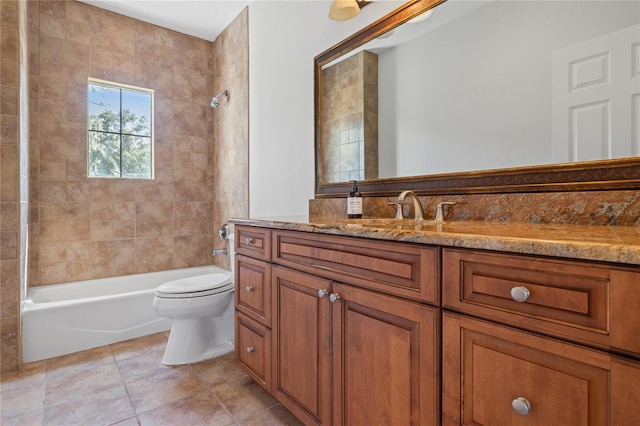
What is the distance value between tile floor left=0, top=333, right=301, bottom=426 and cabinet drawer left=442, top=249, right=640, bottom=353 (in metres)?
1.16

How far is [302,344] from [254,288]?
1.36 ft

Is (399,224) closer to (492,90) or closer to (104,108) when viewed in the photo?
(492,90)

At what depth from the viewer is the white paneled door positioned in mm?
955

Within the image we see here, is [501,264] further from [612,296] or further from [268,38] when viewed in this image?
[268,38]

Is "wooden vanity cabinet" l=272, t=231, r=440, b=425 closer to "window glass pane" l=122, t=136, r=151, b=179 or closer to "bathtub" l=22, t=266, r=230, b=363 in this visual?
"bathtub" l=22, t=266, r=230, b=363

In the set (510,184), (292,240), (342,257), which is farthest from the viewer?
(292,240)

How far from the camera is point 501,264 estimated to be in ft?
2.24

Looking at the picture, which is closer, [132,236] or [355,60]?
[355,60]

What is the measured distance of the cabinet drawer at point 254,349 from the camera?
1.47 metres

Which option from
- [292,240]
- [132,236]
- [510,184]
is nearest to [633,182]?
[510,184]

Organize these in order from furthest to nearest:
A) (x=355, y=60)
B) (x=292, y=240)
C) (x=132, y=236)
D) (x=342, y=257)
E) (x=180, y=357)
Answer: (x=132, y=236) < (x=180, y=357) < (x=355, y=60) < (x=292, y=240) < (x=342, y=257)

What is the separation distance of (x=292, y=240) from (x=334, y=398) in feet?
1.87

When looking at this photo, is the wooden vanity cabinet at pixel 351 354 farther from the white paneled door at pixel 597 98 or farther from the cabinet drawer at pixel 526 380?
the white paneled door at pixel 597 98

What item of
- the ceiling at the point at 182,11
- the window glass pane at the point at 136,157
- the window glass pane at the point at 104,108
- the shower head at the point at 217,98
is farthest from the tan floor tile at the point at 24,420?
the ceiling at the point at 182,11
